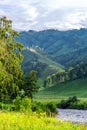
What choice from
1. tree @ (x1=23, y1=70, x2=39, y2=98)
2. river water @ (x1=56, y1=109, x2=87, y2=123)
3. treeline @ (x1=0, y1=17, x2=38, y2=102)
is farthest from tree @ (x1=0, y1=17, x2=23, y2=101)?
tree @ (x1=23, y1=70, x2=39, y2=98)

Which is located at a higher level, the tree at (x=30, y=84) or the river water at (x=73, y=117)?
the tree at (x=30, y=84)

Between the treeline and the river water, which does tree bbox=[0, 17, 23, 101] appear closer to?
the treeline

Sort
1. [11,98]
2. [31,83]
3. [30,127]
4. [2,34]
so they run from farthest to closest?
[31,83]
[11,98]
[2,34]
[30,127]

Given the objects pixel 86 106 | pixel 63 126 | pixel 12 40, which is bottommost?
pixel 86 106

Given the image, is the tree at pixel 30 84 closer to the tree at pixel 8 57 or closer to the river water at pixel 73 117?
the river water at pixel 73 117

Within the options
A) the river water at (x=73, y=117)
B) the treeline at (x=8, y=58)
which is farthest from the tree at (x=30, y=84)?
the treeline at (x=8, y=58)

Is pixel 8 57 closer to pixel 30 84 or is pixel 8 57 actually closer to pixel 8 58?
pixel 8 58

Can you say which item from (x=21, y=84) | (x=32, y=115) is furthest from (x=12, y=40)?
(x=32, y=115)

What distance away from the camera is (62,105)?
19738cm

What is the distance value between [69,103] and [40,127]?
181996 mm

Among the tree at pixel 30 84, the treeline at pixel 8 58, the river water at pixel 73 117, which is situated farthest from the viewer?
the tree at pixel 30 84

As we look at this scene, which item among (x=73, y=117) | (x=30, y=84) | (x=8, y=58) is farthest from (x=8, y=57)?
(x=30, y=84)

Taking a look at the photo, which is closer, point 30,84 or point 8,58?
point 8,58

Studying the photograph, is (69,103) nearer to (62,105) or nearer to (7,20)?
(62,105)
